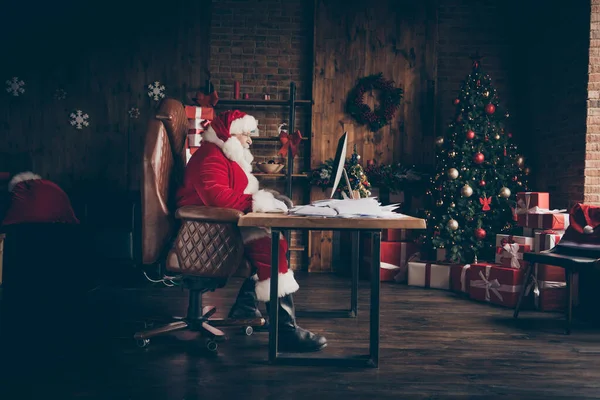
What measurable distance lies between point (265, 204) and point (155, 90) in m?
3.26

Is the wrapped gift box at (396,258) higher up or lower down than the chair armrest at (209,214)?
lower down

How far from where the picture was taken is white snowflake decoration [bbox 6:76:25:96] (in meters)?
5.02

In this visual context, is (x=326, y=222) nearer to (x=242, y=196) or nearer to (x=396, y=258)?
(x=242, y=196)

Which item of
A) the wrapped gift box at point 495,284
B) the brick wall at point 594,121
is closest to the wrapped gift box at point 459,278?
the wrapped gift box at point 495,284

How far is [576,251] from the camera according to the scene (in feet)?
10.2

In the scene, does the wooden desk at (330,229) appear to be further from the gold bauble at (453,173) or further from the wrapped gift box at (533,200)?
the gold bauble at (453,173)

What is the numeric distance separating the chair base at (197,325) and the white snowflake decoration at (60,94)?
3453 millimetres

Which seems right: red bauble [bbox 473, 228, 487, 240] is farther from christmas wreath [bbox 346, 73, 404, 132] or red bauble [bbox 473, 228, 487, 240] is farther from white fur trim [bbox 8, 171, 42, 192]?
white fur trim [bbox 8, 171, 42, 192]

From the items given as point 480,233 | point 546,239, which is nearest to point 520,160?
point 480,233

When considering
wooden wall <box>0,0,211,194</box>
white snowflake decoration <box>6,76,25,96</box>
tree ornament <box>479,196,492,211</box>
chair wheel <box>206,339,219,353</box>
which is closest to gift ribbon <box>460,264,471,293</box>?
tree ornament <box>479,196,492,211</box>

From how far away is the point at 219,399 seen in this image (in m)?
1.89

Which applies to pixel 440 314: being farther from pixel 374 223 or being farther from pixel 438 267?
pixel 374 223

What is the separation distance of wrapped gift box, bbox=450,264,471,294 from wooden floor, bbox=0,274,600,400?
63 cm

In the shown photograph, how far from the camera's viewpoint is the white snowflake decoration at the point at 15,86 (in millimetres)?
5020
